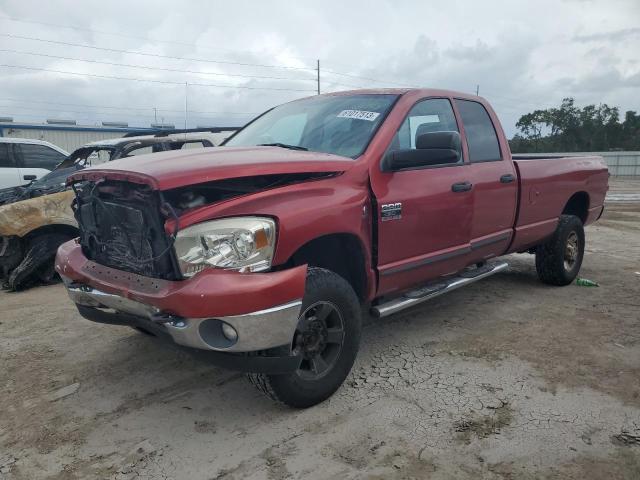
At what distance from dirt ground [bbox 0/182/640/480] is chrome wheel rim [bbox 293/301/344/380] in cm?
25

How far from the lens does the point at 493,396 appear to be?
326 centimetres

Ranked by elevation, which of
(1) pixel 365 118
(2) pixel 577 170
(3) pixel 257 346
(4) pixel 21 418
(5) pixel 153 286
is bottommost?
(4) pixel 21 418

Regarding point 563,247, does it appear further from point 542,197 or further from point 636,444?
point 636,444

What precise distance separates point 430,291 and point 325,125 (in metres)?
1.42

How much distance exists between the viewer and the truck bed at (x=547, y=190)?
4965 mm

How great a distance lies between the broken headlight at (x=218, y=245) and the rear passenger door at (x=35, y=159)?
28.7ft

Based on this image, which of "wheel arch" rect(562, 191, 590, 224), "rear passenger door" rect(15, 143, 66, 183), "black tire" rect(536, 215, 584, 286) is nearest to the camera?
"black tire" rect(536, 215, 584, 286)

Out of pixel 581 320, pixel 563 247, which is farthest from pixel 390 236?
pixel 563 247

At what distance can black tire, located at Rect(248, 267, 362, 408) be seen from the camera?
2.92m

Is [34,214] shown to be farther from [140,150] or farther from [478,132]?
[478,132]

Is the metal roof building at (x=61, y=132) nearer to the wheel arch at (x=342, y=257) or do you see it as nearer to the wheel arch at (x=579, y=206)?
the wheel arch at (x=579, y=206)

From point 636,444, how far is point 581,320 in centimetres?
209

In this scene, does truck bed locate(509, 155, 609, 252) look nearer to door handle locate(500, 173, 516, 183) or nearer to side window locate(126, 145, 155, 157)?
door handle locate(500, 173, 516, 183)

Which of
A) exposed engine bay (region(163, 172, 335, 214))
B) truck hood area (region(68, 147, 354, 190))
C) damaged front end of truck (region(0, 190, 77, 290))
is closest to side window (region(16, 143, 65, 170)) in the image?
damaged front end of truck (region(0, 190, 77, 290))
